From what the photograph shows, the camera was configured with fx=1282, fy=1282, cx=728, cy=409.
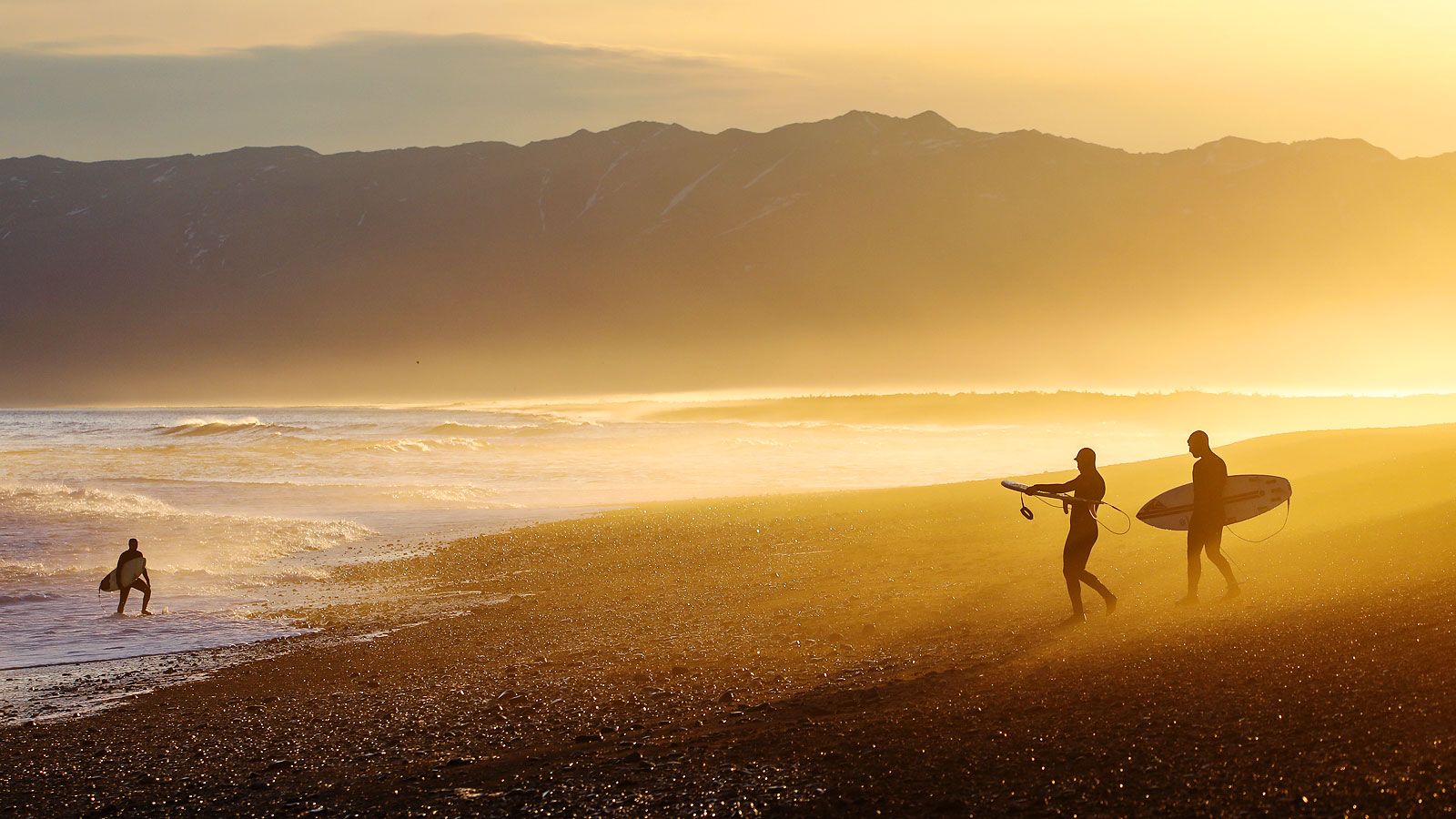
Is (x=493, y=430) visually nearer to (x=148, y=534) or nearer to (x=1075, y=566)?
(x=148, y=534)

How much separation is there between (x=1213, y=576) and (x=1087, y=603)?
4.76 ft

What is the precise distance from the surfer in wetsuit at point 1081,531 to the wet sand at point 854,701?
24cm

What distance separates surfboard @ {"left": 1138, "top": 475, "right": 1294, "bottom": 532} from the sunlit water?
31.3 ft

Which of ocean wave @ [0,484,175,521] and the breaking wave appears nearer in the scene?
ocean wave @ [0,484,175,521]

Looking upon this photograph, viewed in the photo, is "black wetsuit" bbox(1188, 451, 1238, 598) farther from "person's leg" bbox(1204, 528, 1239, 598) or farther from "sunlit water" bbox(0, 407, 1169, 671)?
"sunlit water" bbox(0, 407, 1169, 671)

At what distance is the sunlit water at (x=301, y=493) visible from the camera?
51.9ft

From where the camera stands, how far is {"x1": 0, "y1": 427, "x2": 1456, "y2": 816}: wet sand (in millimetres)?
7383

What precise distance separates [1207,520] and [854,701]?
4.14 meters

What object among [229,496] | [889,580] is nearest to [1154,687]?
[889,580]

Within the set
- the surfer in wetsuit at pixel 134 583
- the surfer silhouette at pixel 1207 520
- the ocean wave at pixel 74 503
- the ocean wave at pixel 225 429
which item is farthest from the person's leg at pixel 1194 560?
the ocean wave at pixel 225 429

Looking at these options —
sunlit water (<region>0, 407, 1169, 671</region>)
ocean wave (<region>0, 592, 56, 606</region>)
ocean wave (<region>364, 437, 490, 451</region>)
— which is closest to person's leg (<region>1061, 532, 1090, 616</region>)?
sunlit water (<region>0, 407, 1169, 671</region>)

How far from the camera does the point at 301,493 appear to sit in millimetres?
32094

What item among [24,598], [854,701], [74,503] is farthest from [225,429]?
[854,701]

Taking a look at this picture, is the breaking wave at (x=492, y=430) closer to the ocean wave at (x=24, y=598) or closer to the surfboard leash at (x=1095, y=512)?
the surfboard leash at (x=1095, y=512)
